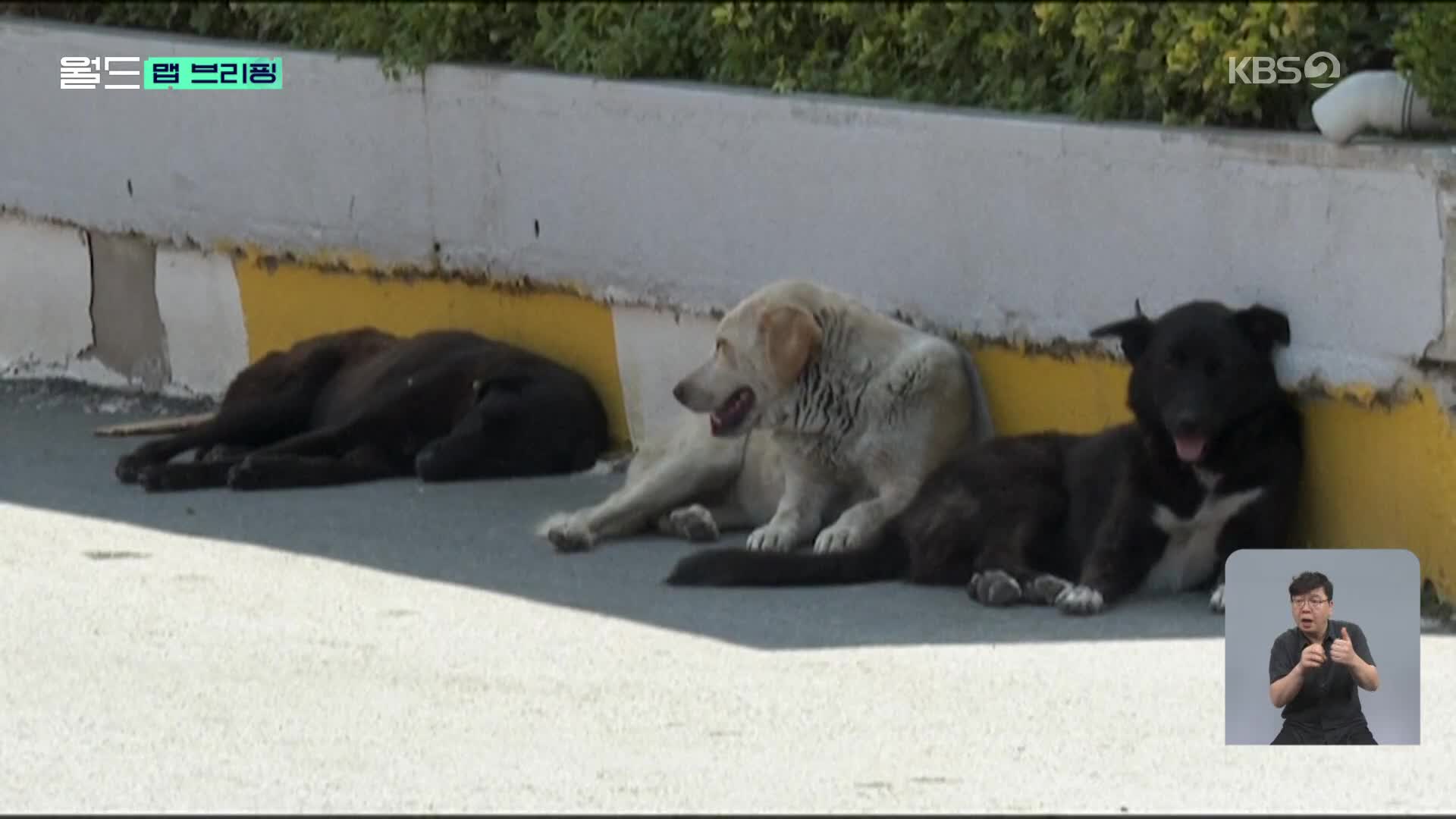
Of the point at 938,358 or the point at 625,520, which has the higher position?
the point at 938,358

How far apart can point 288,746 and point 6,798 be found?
0.71 m

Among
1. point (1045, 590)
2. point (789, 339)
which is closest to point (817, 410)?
point (789, 339)

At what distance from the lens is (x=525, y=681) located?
6.99m

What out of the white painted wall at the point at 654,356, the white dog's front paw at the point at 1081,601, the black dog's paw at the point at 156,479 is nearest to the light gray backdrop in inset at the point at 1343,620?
the white dog's front paw at the point at 1081,601

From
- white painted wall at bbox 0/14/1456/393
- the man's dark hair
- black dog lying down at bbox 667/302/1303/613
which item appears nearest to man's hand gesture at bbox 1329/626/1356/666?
the man's dark hair

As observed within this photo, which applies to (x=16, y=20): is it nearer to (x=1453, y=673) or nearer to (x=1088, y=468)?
(x=1088, y=468)

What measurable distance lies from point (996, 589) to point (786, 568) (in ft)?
2.24

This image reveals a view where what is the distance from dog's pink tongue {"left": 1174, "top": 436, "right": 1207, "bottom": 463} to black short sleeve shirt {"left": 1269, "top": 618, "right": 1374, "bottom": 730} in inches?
65.7

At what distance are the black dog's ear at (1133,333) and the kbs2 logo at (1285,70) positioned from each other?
0.84 m

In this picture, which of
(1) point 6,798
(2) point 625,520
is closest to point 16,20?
(2) point 625,520

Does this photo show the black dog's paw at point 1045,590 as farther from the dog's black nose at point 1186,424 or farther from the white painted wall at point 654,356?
the white painted wall at point 654,356

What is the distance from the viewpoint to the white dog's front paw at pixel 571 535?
890 centimetres

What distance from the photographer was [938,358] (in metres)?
8.97

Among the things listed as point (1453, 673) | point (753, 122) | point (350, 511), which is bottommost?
point (350, 511)
